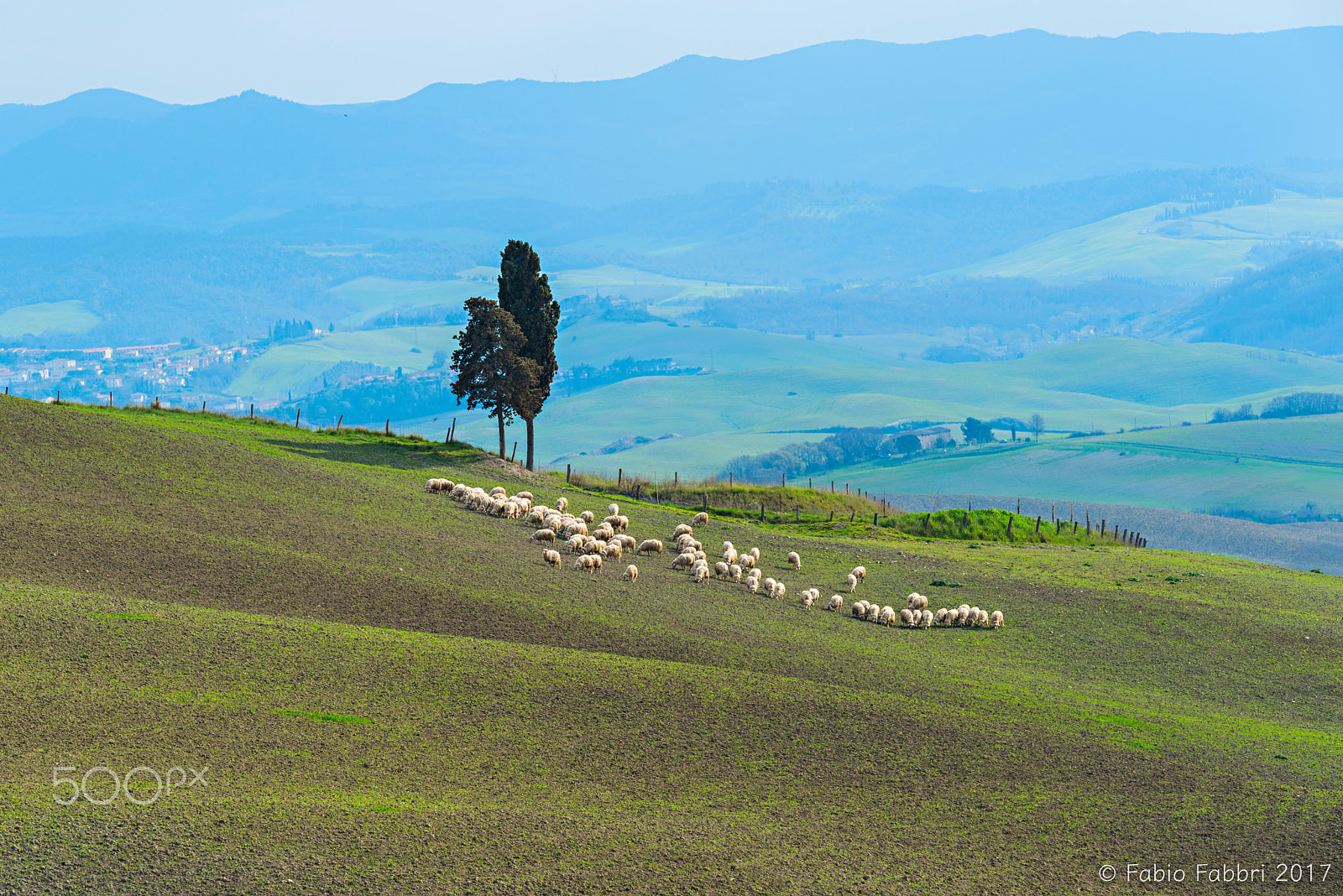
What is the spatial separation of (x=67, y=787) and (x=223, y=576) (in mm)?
13416

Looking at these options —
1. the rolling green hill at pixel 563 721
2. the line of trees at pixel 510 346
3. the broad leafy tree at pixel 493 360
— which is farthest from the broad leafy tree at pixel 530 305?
the rolling green hill at pixel 563 721

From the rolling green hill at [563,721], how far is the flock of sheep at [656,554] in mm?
841

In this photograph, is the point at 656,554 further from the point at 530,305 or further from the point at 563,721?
the point at 530,305

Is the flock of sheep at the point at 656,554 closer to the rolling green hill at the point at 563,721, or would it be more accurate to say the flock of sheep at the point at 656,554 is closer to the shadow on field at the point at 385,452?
the rolling green hill at the point at 563,721

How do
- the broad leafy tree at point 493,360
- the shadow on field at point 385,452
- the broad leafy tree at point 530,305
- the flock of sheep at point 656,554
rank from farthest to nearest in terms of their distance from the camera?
the broad leafy tree at point 530,305, the broad leafy tree at point 493,360, the shadow on field at point 385,452, the flock of sheep at point 656,554

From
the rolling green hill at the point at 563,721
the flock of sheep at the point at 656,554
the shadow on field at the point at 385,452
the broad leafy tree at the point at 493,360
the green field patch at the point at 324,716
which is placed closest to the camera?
the rolling green hill at the point at 563,721

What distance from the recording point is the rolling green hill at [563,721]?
17.6 metres

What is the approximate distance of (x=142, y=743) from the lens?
771 inches

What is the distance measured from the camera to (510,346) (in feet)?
213

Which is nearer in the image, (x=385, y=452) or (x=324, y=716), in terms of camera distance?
(x=324, y=716)

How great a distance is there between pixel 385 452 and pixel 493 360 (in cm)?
860

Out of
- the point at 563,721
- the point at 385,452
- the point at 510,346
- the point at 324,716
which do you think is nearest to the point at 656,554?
the point at 563,721

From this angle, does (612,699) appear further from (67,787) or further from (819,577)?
(819,577)

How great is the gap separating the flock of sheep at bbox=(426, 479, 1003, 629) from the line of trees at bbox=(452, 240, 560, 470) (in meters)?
15.2
